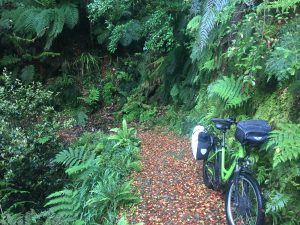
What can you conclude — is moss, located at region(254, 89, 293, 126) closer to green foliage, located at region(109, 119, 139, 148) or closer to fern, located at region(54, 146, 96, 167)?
green foliage, located at region(109, 119, 139, 148)

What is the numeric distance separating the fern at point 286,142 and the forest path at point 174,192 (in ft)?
3.35

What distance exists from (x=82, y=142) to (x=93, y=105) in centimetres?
242

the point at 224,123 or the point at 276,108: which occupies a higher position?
the point at 276,108

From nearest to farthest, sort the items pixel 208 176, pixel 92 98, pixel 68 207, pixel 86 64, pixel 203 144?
pixel 203 144 < pixel 208 176 < pixel 68 207 < pixel 92 98 < pixel 86 64

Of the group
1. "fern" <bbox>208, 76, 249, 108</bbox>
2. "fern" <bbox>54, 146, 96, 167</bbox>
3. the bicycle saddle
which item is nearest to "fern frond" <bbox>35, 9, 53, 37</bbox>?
"fern" <bbox>54, 146, 96, 167</bbox>

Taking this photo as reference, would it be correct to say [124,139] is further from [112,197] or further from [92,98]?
[92,98]

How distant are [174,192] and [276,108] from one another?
155 cm

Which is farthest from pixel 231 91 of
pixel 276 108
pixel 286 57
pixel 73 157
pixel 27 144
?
pixel 27 144

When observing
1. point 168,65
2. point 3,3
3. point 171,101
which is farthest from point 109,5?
point 3,3

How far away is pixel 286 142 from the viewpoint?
2926 mm

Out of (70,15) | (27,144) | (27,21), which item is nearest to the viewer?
(27,144)

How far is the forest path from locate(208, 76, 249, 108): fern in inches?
41.9

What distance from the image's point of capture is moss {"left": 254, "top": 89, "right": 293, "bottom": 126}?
11.3 ft

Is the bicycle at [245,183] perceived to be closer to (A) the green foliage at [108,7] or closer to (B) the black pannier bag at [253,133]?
(B) the black pannier bag at [253,133]
